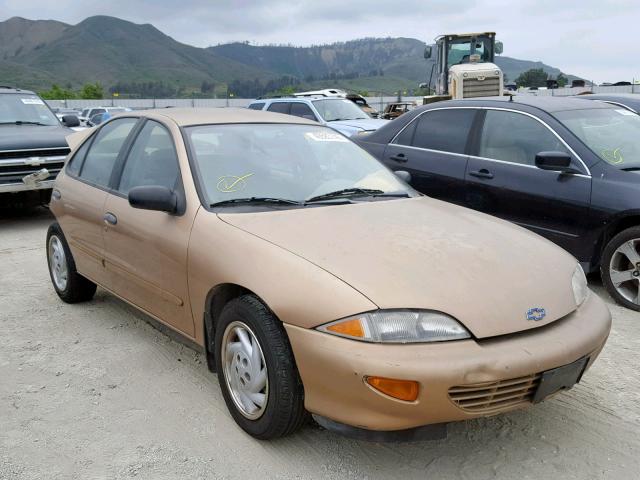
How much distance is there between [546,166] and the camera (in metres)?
5.05

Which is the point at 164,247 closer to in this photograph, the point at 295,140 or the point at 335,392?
the point at 295,140

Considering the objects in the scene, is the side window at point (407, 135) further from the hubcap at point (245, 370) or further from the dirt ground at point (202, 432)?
the hubcap at point (245, 370)

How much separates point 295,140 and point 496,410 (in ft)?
7.11

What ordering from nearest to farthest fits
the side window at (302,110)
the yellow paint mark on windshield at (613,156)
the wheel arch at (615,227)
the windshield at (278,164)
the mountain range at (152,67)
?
1. the windshield at (278,164)
2. the wheel arch at (615,227)
3. the yellow paint mark on windshield at (613,156)
4. the side window at (302,110)
5. the mountain range at (152,67)

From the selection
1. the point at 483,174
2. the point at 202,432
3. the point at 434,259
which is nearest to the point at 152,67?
the point at 483,174

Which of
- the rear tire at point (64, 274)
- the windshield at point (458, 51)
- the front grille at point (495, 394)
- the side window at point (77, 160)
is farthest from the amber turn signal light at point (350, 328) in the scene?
the windshield at point (458, 51)

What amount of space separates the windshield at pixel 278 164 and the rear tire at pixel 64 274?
1782 mm

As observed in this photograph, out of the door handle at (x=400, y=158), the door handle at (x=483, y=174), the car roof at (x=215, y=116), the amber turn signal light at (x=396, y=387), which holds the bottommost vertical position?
the amber turn signal light at (x=396, y=387)

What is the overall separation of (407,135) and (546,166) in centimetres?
181

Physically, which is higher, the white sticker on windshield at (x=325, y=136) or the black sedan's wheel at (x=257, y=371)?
the white sticker on windshield at (x=325, y=136)

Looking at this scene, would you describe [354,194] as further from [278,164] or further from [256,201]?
[256,201]

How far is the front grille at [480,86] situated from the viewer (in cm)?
1555

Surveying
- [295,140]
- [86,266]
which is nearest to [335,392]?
[295,140]

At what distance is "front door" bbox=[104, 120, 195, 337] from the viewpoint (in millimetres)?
3342
